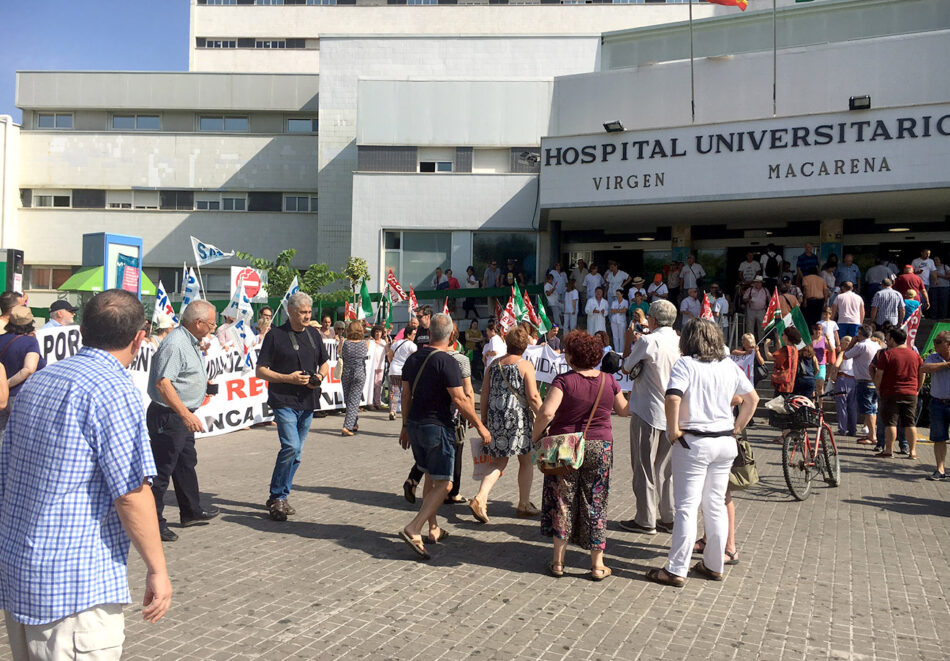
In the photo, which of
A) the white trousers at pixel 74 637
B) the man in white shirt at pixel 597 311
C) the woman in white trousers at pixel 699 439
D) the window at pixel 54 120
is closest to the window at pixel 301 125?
the window at pixel 54 120

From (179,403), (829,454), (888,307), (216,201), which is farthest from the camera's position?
(216,201)

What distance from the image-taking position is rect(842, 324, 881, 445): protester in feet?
44.6

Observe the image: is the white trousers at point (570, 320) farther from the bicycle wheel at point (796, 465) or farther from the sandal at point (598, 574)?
the sandal at point (598, 574)

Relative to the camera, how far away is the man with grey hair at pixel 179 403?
6.82m

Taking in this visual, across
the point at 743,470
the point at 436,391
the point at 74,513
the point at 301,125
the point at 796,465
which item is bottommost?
the point at 796,465

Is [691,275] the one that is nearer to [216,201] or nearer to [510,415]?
[510,415]

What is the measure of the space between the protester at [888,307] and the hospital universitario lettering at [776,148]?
4.36 metres

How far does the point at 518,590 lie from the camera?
575 cm

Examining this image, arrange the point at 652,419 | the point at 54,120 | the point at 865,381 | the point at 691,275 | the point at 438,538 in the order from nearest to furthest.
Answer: the point at 438,538, the point at 652,419, the point at 865,381, the point at 691,275, the point at 54,120

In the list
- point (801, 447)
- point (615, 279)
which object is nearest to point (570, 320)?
point (615, 279)

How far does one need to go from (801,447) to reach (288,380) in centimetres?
572

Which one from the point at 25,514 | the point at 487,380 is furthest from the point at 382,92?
the point at 25,514

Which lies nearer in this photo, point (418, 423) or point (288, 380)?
point (418, 423)

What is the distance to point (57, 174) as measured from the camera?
3597cm
